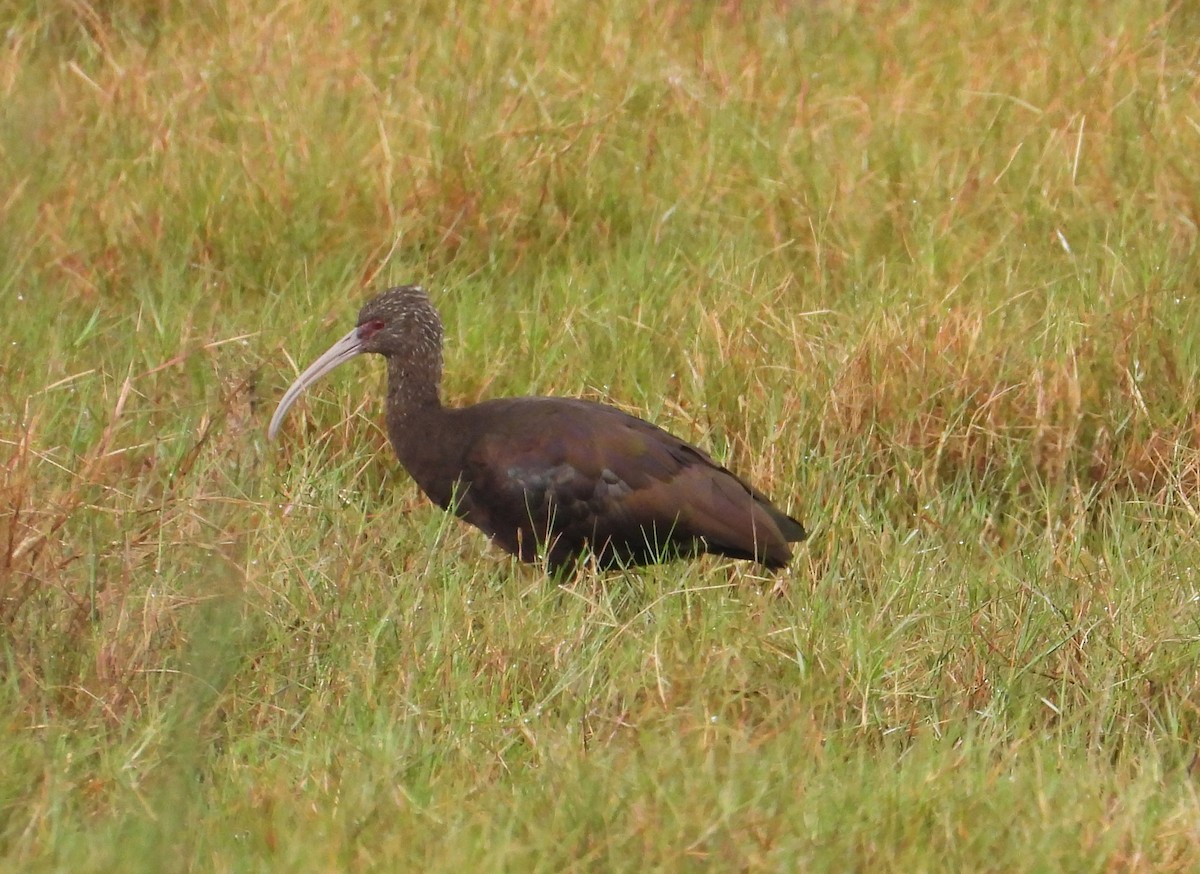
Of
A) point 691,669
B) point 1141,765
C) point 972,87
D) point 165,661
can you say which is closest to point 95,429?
point 165,661

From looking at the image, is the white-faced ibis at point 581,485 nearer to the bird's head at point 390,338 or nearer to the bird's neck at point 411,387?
the bird's neck at point 411,387

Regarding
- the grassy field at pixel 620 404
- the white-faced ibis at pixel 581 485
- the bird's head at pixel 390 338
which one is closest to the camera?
the grassy field at pixel 620 404

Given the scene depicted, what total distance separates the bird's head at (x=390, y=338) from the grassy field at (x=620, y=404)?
0.47 ft

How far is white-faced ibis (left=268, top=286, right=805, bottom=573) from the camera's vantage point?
4961 millimetres

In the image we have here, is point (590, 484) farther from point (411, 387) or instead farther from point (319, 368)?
point (319, 368)

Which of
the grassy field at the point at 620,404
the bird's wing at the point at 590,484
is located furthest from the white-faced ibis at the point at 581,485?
the grassy field at the point at 620,404

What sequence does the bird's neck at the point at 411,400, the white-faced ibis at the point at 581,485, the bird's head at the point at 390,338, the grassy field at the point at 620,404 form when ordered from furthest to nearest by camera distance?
the bird's head at the point at 390,338 < the bird's neck at the point at 411,400 < the white-faced ibis at the point at 581,485 < the grassy field at the point at 620,404

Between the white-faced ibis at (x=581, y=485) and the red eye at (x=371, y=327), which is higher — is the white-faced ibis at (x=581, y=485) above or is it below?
below

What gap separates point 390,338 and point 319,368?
201 mm

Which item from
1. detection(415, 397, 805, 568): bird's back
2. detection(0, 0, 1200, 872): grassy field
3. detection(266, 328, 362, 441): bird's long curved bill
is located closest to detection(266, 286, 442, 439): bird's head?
detection(266, 328, 362, 441): bird's long curved bill

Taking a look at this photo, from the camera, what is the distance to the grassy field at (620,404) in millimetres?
3480

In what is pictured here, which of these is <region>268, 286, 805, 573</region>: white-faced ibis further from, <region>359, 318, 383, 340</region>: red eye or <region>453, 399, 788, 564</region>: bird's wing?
<region>359, 318, 383, 340</region>: red eye

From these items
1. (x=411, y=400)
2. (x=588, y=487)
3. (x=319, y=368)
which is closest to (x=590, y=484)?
(x=588, y=487)

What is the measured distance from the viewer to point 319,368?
5.36 m
